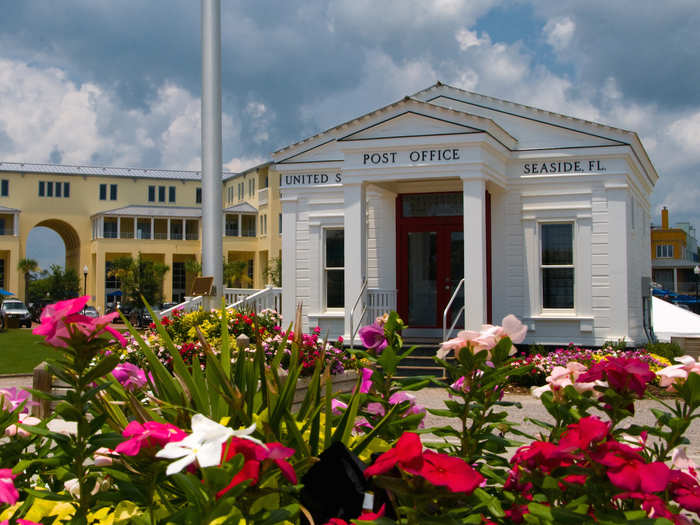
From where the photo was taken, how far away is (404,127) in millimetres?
16109

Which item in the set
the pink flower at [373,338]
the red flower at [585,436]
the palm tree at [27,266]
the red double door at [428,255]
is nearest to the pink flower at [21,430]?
the pink flower at [373,338]

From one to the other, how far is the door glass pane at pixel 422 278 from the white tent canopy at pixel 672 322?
8041 mm

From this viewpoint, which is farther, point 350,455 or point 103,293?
point 103,293

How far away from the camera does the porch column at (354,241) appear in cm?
1603

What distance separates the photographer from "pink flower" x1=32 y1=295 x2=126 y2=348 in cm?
206

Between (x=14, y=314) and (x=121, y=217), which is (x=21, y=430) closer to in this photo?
(x=14, y=314)

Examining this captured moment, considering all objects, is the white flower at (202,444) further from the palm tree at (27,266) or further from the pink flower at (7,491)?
the palm tree at (27,266)

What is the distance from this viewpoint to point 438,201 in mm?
17781

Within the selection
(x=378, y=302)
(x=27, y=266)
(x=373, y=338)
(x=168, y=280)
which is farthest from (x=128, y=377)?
(x=27, y=266)

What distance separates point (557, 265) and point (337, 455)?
49.4ft

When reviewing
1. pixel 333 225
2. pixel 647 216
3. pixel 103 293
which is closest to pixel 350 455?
pixel 333 225

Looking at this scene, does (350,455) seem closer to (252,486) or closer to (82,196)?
(252,486)

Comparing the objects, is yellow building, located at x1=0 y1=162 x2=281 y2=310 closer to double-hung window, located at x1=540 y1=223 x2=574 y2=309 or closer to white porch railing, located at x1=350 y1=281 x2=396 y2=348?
white porch railing, located at x1=350 y1=281 x2=396 y2=348

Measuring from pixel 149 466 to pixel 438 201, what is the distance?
1613 cm
